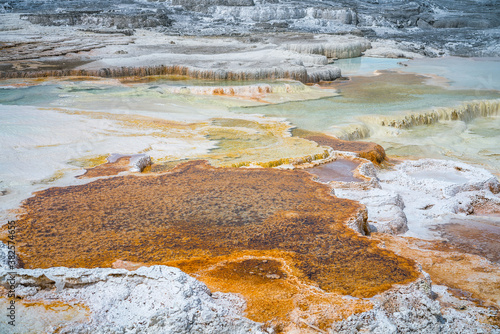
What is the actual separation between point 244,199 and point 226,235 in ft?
1.75

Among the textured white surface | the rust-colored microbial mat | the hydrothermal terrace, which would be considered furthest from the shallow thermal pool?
the textured white surface

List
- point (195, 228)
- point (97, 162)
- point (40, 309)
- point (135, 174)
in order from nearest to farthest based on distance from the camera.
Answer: point (40, 309), point (195, 228), point (135, 174), point (97, 162)

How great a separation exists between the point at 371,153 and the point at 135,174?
7.97ft

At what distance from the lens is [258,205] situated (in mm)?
2988

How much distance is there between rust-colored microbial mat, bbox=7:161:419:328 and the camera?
210 cm

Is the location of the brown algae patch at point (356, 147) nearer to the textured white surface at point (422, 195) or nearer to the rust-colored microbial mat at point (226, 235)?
the textured white surface at point (422, 195)

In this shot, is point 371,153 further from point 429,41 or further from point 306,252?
point 429,41

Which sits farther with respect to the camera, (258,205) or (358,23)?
(358,23)

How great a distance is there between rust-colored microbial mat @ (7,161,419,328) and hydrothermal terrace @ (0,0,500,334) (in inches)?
0.5

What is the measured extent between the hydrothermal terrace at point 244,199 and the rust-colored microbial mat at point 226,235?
0.01 m

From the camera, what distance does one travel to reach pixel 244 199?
3.09 metres

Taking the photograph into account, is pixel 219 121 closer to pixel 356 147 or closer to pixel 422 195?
pixel 356 147

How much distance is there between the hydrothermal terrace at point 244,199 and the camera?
192 cm

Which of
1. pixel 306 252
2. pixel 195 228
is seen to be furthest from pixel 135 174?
pixel 306 252
